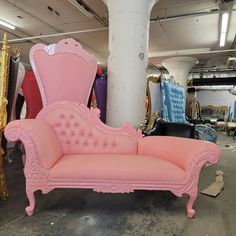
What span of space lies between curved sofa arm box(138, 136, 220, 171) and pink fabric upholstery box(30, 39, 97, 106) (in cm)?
89

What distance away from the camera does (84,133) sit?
221cm

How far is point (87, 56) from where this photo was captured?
2533 millimetres

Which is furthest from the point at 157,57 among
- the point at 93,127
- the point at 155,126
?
the point at 93,127

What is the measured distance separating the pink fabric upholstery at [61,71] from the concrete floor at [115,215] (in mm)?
1014

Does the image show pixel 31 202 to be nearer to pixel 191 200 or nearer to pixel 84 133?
pixel 84 133

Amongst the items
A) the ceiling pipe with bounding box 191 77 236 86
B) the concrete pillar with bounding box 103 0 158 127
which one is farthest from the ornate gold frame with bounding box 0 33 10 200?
the ceiling pipe with bounding box 191 77 236 86

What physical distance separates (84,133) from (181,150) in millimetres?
950

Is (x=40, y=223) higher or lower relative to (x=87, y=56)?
lower

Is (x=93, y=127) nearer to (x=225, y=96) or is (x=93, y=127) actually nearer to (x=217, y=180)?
(x=217, y=180)

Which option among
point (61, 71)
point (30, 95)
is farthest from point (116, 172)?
point (30, 95)

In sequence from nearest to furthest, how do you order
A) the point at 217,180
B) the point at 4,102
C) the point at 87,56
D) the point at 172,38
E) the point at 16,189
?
1. the point at 4,102
2. the point at 16,189
3. the point at 87,56
4. the point at 217,180
5. the point at 172,38

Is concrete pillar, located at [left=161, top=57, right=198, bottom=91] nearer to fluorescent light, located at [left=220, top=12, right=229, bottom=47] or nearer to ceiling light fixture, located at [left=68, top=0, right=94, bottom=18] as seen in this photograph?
fluorescent light, located at [left=220, top=12, right=229, bottom=47]

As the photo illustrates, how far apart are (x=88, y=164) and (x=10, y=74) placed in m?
1.15

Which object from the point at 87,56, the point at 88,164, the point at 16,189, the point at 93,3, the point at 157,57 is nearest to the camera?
the point at 88,164
